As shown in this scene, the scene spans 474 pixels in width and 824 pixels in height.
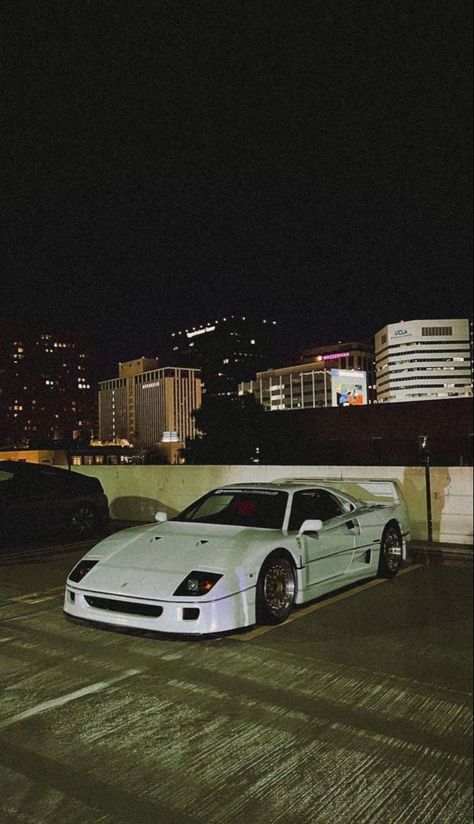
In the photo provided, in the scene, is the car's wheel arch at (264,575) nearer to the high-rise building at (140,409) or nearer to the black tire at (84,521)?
the black tire at (84,521)

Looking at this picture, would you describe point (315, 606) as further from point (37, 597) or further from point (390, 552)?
point (37, 597)

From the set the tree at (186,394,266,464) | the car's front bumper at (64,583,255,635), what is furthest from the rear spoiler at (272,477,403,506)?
the tree at (186,394,266,464)

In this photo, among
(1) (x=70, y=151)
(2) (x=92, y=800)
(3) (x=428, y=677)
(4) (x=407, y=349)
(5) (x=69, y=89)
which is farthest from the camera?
(1) (x=70, y=151)

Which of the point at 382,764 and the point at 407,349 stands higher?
the point at 407,349

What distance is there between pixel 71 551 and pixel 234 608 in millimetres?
5258

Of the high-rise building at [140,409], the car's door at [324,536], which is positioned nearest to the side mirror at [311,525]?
the car's door at [324,536]

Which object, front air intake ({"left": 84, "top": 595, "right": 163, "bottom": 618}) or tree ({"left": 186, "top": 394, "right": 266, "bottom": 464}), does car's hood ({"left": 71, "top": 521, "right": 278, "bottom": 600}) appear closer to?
front air intake ({"left": 84, "top": 595, "right": 163, "bottom": 618})

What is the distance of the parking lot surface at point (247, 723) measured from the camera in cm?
240

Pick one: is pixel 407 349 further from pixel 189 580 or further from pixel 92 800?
pixel 189 580

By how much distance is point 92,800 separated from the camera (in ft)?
8.42

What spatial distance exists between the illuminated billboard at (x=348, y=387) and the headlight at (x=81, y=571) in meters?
72.2

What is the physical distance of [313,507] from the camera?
5648 millimetres

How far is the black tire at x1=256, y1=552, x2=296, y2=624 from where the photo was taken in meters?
4.70

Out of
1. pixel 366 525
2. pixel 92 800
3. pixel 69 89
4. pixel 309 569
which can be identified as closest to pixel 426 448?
pixel 366 525
